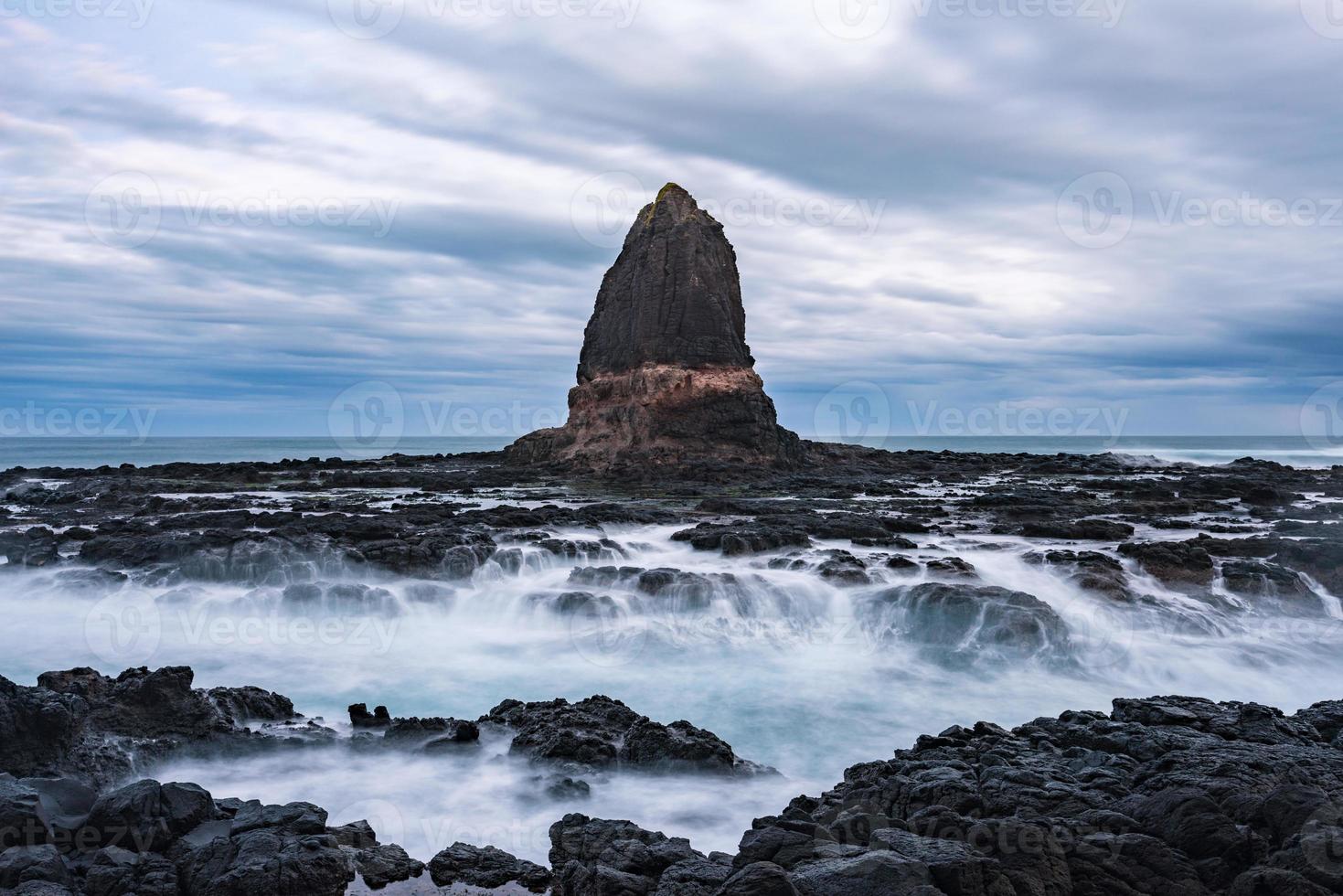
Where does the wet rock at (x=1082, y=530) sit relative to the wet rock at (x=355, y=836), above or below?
above

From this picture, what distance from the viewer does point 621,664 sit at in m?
15.5

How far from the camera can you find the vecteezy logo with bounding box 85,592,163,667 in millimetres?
15289

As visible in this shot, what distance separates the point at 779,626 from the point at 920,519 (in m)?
10.2

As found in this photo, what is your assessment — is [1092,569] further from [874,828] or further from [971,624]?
[874,828]

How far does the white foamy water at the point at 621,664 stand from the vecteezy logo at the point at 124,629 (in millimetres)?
56

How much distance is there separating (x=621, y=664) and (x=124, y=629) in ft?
31.8

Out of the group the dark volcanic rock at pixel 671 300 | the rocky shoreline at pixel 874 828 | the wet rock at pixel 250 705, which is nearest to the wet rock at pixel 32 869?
the rocky shoreline at pixel 874 828

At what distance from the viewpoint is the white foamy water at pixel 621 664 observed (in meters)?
9.47

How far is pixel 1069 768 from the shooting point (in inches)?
320

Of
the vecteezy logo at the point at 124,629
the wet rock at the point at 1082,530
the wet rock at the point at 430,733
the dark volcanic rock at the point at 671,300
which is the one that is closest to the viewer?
the wet rock at the point at 430,733

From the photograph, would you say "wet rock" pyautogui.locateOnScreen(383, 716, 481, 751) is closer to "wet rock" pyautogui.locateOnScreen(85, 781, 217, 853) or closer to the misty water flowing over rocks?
the misty water flowing over rocks

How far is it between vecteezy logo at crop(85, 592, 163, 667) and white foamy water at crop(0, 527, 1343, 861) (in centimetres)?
6

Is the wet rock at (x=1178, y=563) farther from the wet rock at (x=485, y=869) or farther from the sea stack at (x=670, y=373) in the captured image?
the sea stack at (x=670, y=373)

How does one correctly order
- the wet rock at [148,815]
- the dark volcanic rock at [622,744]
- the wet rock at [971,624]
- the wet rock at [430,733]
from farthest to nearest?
the wet rock at [971,624] < the wet rock at [430,733] < the dark volcanic rock at [622,744] < the wet rock at [148,815]
